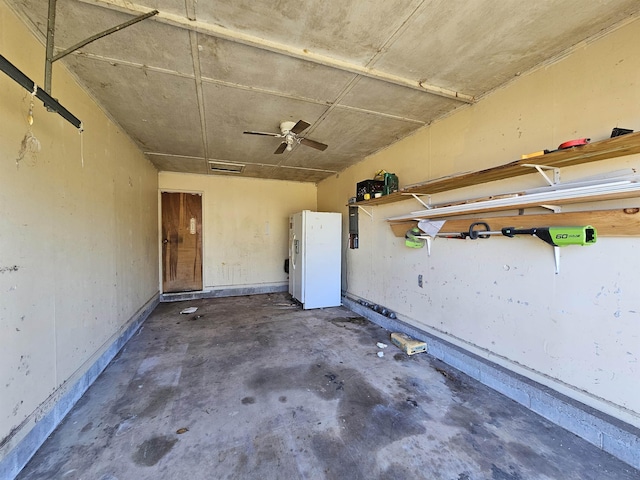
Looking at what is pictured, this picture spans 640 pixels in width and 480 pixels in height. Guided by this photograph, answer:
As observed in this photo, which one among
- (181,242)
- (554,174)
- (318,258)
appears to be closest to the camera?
(554,174)

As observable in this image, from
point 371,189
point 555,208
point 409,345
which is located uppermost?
point 371,189

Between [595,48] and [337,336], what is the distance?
343 cm

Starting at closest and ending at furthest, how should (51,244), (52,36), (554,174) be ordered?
1. (52,36)
2. (51,244)
3. (554,174)

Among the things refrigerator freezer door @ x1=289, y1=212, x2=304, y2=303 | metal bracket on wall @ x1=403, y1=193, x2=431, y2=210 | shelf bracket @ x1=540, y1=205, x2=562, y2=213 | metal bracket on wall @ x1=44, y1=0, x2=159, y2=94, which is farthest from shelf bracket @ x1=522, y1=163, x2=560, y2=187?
refrigerator freezer door @ x1=289, y1=212, x2=304, y2=303

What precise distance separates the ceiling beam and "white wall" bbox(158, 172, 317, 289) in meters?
4.17

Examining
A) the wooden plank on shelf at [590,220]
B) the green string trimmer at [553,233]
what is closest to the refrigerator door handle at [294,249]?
the green string trimmer at [553,233]

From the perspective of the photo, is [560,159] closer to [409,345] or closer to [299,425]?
[409,345]

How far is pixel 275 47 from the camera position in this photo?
6.01 ft

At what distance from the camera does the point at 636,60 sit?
61.9 inches

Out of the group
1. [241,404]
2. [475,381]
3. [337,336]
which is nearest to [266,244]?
[337,336]

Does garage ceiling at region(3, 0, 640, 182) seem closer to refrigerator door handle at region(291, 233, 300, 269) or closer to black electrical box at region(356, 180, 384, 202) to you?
black electrical box at region(356, 180, 384, 202)

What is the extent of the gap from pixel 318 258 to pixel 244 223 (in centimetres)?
216

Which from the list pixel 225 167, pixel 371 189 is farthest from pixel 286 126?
pixel 225 167

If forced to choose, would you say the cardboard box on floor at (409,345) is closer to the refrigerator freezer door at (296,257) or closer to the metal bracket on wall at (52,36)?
the refrigerator freezer door at (296,257)
